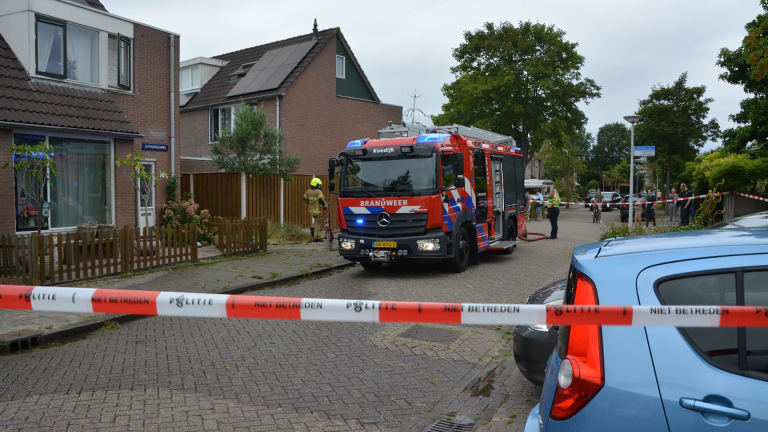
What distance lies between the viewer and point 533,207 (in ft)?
114

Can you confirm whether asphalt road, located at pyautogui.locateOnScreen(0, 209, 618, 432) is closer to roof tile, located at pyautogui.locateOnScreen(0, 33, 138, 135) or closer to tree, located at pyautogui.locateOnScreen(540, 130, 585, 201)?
roof tile, located at pyautogui.locateOnScreen(0, 33, 138, 135)

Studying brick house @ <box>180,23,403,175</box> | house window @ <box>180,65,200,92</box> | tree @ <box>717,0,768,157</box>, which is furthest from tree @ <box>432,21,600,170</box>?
house window @ <box>180,65,200,92</box>

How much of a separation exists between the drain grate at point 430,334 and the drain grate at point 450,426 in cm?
222

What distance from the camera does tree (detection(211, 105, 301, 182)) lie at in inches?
701

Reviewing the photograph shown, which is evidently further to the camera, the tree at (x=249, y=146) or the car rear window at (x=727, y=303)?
the tree at (x=249, y=146)

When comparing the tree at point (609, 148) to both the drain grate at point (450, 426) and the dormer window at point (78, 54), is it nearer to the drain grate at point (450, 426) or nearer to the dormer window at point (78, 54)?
the dormer window at point (78, 54)

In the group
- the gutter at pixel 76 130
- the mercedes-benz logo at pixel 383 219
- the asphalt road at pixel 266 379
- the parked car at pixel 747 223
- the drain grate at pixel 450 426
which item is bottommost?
the drain grate at pixel 450 426

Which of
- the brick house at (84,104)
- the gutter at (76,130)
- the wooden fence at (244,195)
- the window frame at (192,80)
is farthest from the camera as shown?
the window frame at (192,80)

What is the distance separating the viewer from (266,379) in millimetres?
5312

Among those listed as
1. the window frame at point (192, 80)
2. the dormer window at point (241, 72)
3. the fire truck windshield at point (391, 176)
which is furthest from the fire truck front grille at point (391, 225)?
the window frame at point (192, 80)

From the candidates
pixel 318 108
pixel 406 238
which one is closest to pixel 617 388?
pixel 406 238

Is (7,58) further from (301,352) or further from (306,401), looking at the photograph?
(306,401)

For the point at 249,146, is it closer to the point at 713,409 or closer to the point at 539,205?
the point at 713,409

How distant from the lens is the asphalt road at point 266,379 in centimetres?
443
